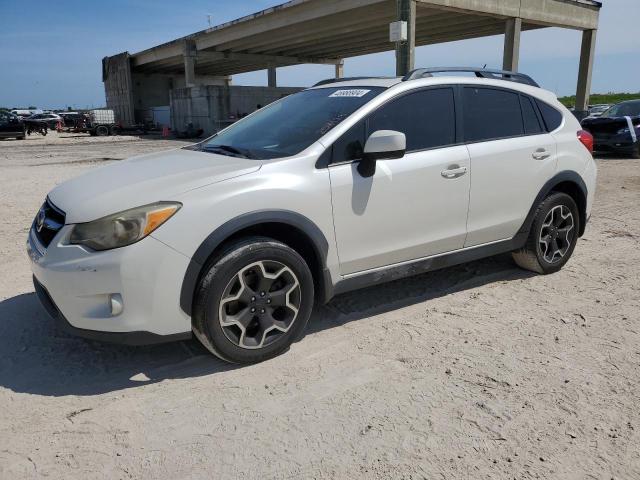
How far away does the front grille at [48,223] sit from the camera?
3.00 meters

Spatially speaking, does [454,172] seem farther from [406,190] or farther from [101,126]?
[101,126]

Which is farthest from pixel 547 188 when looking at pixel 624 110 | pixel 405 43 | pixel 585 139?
pixel 405 43

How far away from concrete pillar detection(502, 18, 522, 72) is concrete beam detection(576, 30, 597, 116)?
650cm

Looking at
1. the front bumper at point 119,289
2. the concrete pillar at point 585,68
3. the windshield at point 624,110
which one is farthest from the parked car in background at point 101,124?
the front bumper at point 119,289

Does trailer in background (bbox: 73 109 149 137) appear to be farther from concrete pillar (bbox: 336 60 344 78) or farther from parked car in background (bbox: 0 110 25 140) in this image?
concrete pillar (bbox: 336 60 344 78)

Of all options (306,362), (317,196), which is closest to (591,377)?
(306,362)

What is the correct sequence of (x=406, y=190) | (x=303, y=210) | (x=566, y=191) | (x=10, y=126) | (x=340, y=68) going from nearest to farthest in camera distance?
(x=303, y=210)
(x=406, y=190)
(x=566, y=191)
(x=10, y=126)
(x=340, y=68)

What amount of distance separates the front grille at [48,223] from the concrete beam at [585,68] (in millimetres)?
28325

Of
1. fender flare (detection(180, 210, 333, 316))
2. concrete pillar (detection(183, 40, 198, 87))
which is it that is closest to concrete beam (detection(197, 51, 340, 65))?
concrete pillar (detection(183, 40, 198, 87))

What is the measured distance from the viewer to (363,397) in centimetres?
284

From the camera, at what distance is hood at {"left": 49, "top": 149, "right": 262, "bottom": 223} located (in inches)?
113

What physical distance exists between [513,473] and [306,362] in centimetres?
137

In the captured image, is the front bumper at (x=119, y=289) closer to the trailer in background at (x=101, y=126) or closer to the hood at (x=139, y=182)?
the hood at (x=139, y=182)

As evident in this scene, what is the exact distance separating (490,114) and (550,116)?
0.80 metres
